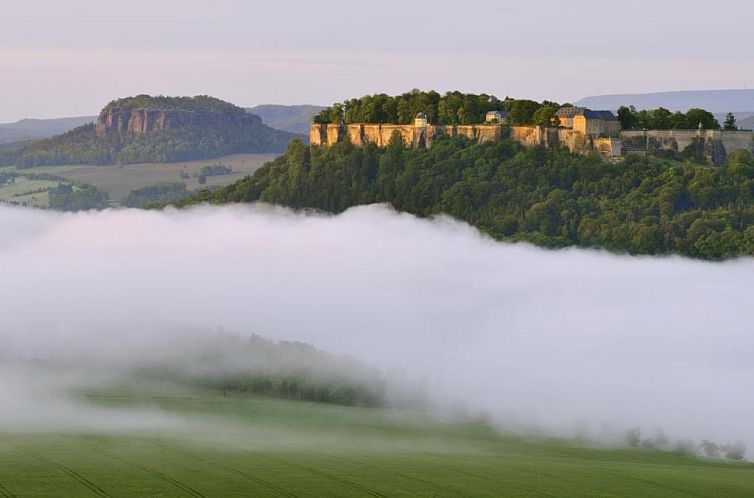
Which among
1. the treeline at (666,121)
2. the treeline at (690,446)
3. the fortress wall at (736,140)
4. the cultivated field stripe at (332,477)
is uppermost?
the treeline at (666,121)

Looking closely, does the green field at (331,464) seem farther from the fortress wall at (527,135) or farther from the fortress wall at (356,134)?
the fortress wall at (356,134)

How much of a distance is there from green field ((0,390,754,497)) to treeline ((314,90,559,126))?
2497 inches

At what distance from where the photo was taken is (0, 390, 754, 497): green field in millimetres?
50125

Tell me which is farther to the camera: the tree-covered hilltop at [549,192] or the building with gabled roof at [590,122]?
the building with gabled roof at [590,122]

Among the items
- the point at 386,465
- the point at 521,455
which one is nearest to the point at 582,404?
the point at 521,455

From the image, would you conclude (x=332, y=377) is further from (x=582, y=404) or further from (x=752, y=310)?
(x=752, y=310)

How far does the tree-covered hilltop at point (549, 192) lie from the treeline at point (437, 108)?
3.26 m

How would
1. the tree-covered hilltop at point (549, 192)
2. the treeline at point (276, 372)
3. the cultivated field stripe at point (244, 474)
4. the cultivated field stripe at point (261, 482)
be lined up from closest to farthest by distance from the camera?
the cultivated field stripe at point (261, 482) → the cultivated field stripe at point (244, 474) → the treeline at point (276, 372) → the tree-covered hilltop at point (549, 192)

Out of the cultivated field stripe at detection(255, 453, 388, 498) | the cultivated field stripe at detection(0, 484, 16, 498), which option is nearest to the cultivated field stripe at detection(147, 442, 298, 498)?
the cultivated field stripe at detection(255, 453, 388, 498)

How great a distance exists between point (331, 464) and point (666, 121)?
82378 mm

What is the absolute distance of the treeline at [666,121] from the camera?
130788 mm

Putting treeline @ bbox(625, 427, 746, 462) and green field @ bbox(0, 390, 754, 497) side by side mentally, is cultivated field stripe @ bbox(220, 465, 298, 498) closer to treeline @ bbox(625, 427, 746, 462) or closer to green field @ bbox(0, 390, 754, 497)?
green field @ bbox(0, 390, 754, 497)

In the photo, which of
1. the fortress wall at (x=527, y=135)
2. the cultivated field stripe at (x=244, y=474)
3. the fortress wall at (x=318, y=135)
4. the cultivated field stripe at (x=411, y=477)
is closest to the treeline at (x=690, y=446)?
the cultivated field stripe at (x=411, y=477)

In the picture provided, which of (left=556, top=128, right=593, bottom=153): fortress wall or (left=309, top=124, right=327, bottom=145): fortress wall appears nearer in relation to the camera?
(left=556, top=128, right=593, bottom=153): fortress wall
